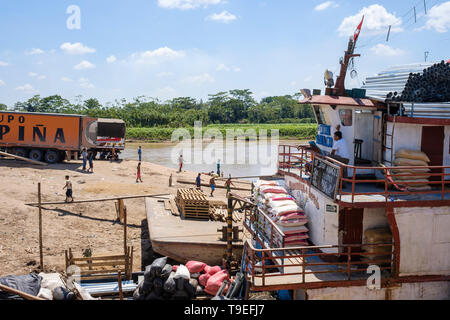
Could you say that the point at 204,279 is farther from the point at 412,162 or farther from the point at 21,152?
the point at 21,152

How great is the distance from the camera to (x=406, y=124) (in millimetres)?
10602

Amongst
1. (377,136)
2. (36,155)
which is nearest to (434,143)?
(377,136)

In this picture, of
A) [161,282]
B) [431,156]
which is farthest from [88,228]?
[431,156]

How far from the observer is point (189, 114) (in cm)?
8012

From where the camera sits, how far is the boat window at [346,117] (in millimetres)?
11352

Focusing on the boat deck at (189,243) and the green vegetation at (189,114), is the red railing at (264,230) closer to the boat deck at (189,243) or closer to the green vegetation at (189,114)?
the boat deck at (189,243)

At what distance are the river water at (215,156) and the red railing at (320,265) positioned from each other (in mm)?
26280

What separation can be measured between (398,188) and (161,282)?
6217 mm

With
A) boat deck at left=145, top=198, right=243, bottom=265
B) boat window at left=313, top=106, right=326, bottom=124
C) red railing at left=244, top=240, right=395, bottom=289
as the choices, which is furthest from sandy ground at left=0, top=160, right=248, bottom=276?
boat window at left=313, top=106, right=326, bottom=124

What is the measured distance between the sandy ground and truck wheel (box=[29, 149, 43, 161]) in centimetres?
175

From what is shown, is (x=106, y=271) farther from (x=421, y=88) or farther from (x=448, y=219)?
(x=421, y=88)

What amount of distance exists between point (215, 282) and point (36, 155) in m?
23.7
